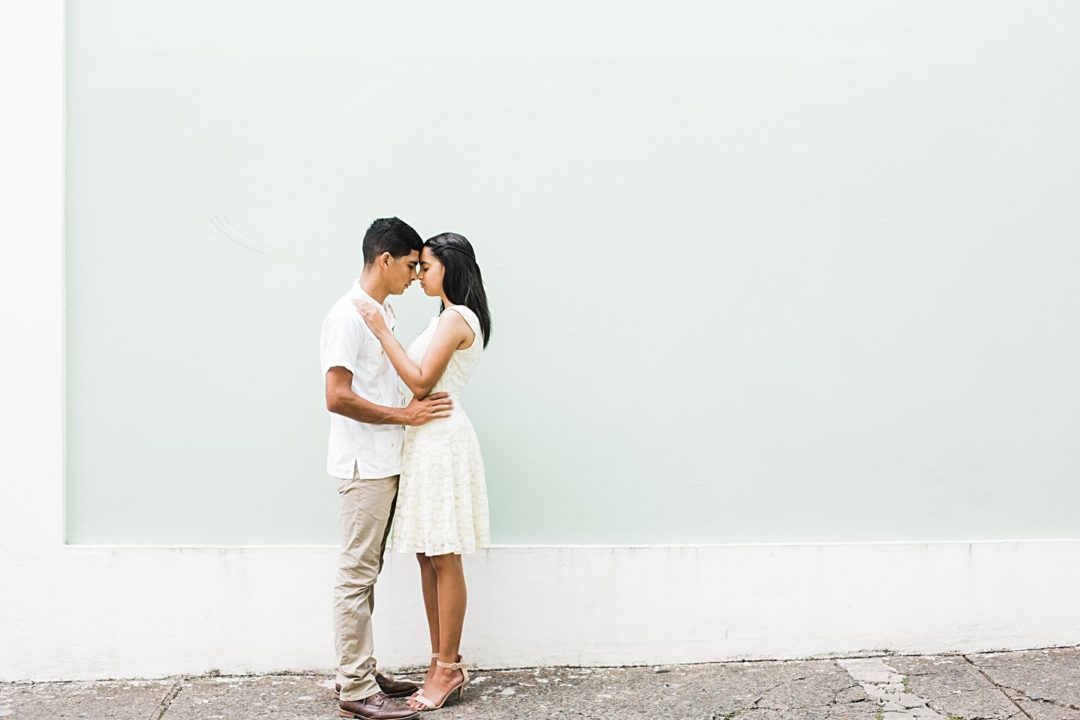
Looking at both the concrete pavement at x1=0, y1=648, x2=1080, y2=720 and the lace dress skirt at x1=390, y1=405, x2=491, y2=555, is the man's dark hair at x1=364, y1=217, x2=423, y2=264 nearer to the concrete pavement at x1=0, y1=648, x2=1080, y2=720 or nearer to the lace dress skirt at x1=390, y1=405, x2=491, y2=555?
the lace dress skirt at x1=390, y1=405, x2=491, y2=555

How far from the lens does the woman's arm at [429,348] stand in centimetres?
382

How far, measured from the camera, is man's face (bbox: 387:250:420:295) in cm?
391

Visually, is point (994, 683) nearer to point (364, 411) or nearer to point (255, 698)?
point (364, 411)

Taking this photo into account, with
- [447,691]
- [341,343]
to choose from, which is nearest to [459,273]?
[341,343]

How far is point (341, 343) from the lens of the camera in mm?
3746

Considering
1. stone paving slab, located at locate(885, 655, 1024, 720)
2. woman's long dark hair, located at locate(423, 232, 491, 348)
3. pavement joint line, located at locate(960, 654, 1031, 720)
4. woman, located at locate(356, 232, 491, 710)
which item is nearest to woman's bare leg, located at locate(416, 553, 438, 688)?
woman, located at locate(356, 232, 491, 710)

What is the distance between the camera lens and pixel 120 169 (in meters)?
4.28

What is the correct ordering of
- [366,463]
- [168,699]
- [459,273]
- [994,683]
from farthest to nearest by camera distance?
[994,683] → [168,699] → [459,273] → [366,463]

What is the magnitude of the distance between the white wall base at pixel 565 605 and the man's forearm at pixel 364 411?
0.82m

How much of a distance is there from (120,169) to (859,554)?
3.69 m

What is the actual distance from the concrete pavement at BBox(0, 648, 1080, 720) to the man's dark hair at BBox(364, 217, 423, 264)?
6.00ft

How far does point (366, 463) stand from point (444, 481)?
0.31 metres

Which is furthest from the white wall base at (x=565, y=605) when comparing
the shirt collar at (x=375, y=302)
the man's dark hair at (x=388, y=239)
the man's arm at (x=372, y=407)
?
the man's dark hair at (x=388, y=239)

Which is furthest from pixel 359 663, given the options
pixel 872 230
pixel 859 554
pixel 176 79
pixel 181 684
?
pixel 872 230
